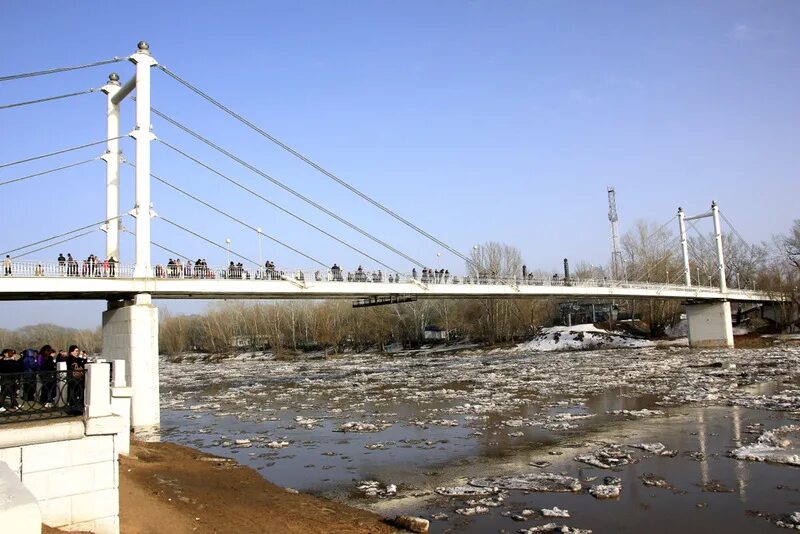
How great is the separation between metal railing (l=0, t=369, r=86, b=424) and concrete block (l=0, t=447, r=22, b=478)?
21.2 inches

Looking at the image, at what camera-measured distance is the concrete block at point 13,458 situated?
7.98 metres

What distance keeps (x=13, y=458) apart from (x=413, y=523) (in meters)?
5.99

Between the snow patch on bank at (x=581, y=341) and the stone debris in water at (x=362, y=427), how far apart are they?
48.9m

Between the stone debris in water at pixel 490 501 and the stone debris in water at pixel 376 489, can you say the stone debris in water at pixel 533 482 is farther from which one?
the stone debris in water at pixel 376 489

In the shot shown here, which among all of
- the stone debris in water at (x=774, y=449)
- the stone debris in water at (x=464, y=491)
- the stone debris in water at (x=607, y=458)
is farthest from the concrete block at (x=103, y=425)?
the stone debris in water at (x=774, y=449)

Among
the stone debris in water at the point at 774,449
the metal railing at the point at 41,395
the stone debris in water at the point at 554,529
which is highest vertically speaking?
the metal railing at the point at 41,395

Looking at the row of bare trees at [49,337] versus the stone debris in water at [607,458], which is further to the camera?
the row of bare trees at [49,337]

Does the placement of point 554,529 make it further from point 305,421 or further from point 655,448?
point 305,421

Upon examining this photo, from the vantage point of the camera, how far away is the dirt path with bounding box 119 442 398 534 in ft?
32.0

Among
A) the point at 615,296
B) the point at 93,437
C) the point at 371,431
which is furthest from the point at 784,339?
the point at 93,437

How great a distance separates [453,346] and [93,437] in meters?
72.4

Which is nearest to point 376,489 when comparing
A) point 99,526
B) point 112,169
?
point 99,526

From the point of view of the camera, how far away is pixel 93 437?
28.8 feet

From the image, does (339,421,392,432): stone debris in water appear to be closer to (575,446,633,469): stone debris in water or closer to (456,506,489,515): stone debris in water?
(575,446,633,469): stone debris in water
